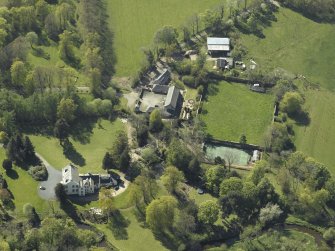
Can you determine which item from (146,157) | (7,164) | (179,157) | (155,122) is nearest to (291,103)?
(155,122)

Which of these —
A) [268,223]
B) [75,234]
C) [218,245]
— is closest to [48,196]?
[75,234]

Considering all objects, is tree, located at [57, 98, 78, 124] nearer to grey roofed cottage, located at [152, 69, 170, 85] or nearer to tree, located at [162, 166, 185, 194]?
grey roofed cottage, located at [152, 69, 170, 85]

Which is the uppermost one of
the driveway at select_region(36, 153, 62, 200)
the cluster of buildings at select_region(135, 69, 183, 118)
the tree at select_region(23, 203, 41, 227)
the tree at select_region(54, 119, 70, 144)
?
the cluster of buildings at select_region(135, 69, 183, 118)

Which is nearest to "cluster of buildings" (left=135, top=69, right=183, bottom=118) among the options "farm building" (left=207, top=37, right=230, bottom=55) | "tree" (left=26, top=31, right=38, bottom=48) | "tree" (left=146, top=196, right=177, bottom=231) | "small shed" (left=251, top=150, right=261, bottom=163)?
"farm building" (left=207, top=37, right=230, bottom=55)

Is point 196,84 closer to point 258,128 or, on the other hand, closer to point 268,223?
point 258,128

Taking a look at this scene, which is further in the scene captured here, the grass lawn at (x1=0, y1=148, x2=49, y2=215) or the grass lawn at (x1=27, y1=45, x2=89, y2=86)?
the grass lawn at (x1=27, y1=45, x2=89, y2=86)

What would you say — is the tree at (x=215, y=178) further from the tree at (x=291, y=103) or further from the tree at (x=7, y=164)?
the tree at (x=7, y=164)

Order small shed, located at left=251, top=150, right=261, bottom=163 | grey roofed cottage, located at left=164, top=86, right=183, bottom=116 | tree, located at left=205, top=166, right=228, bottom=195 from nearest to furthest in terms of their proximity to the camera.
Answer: tree, located at left=205, top=166, right=228, bottom=195 → small shed, located at left=251, top=150, right=261, bottom=163 → grey roofed cottage, located at left=164, top=86, right=183, bottom=116
